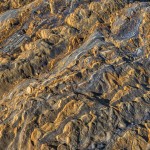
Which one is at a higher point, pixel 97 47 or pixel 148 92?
pixel 97 47

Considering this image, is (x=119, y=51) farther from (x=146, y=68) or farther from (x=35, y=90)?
(x=35, y=90)

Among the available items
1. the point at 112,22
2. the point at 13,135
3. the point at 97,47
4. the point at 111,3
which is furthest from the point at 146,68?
the point at 13,135

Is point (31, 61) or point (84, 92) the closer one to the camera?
point (84, 92)

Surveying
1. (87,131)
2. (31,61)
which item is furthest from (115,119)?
(31,61)

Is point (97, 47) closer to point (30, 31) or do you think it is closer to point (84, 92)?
point (84, 92)

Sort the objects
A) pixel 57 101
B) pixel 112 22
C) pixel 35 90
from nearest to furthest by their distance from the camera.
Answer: pixel 57 101 < pixel 35 90 < pixel 112 22

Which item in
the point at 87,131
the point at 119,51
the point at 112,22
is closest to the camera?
the point at 87,131
